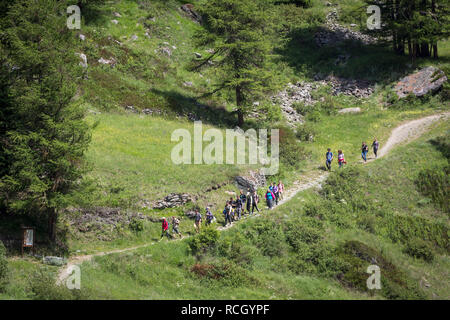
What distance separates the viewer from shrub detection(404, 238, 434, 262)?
93.9ft

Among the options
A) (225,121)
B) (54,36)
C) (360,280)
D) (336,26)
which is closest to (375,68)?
(336,26)

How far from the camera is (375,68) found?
53469 mm

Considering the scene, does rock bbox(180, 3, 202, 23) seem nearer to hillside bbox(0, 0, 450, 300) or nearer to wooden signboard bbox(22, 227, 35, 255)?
hillside bbox(0, 0, 450, 300)

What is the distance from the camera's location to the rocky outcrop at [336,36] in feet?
198

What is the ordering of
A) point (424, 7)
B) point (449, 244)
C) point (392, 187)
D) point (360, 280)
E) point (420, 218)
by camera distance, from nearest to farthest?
point (360, 280), point (449, 244), point (420, 218), point (392, 187), point (424, 7)

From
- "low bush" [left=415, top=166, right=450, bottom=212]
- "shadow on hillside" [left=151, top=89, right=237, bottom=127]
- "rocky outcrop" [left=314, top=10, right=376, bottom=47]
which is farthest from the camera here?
"rocky outcrop" [left=314, top=10, right=376, bottom=47]

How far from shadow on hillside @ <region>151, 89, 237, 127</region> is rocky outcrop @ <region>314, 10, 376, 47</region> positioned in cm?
2287

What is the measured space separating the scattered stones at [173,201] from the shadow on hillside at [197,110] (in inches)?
578

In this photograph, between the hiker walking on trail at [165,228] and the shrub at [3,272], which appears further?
the hiker walking on trail at [165,228]

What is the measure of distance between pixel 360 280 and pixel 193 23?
4535 centimetres

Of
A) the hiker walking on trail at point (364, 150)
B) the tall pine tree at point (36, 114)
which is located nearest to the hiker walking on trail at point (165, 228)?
the tall pine tree at point (36, 114)

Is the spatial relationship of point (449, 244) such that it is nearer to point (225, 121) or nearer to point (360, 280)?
point (360, 280)

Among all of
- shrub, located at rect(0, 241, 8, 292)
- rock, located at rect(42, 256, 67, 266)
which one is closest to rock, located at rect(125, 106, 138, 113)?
rock, located at rect(42, 256, 67, 266)

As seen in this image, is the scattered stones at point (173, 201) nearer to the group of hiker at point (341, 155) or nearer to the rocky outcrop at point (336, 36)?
the group of hiker at point (341, 155)
